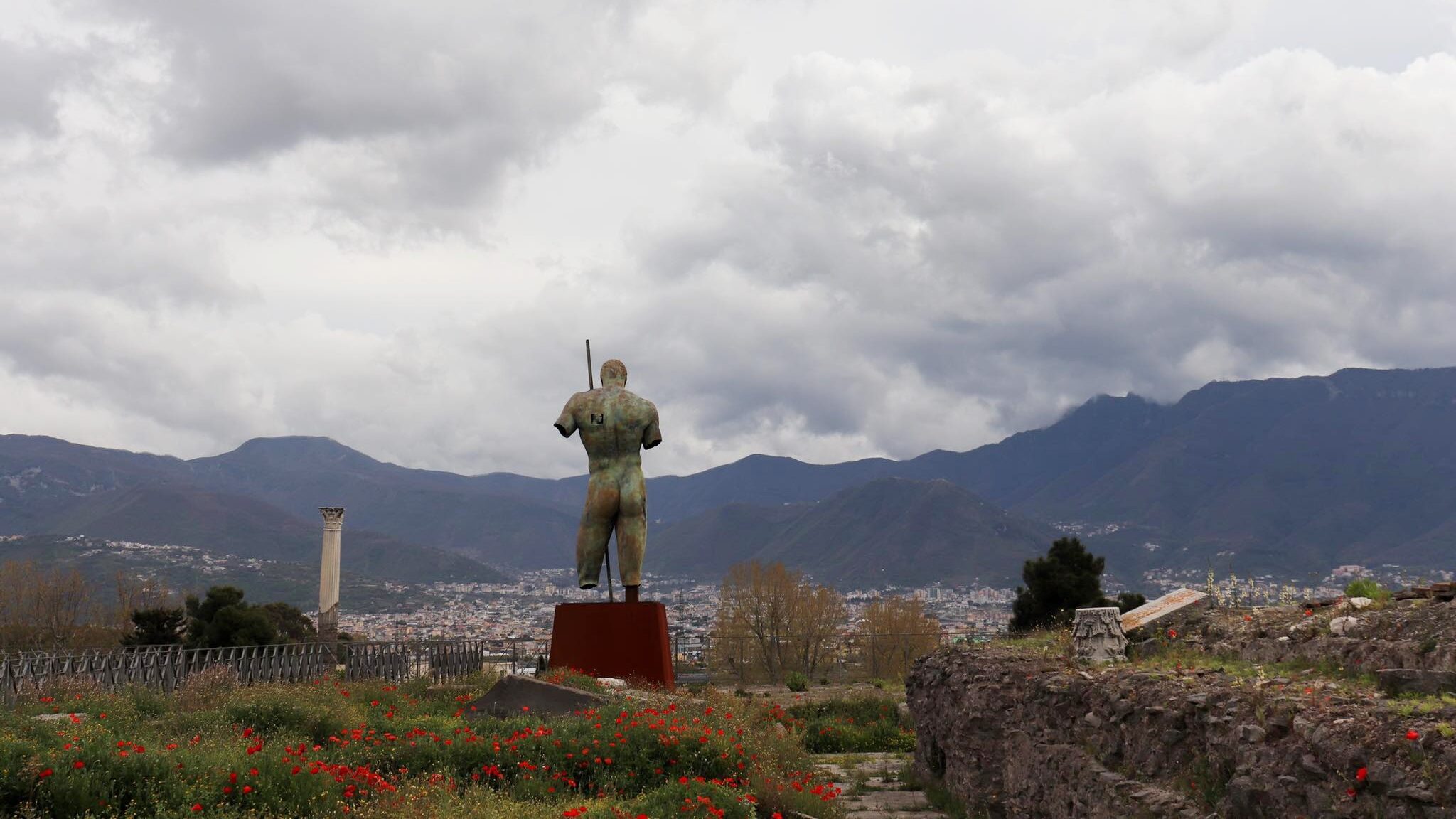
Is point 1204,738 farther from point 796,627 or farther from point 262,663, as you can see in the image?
point 796,627

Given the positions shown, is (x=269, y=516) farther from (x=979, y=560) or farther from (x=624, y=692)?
(x=624, y=692)

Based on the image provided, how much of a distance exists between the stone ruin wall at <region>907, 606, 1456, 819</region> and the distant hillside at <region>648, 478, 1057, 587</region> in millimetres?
129925

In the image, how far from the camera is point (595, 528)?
19.9 meters

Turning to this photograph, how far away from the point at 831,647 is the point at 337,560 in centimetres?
2290

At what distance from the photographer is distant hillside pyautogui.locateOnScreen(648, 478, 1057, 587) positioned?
14912 cm

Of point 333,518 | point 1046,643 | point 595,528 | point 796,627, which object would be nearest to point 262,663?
point 595,528

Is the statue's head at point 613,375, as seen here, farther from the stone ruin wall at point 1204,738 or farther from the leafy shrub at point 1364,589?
the leafy shrub at point 1364,589

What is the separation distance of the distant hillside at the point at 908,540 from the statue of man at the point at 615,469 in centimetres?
12273

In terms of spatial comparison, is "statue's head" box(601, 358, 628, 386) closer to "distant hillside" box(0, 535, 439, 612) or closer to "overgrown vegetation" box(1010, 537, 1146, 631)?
"overgrown vegetation" box(1010, 537, 1146, 631)

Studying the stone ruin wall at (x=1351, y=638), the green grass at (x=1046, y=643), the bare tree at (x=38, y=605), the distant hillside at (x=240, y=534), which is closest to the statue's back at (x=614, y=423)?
the green grass at (x=1046, y=643)

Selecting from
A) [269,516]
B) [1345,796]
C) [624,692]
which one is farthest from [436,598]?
[1345,796]

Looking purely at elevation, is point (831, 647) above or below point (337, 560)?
below

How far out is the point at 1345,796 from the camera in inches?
212

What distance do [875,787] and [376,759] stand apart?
616cm
